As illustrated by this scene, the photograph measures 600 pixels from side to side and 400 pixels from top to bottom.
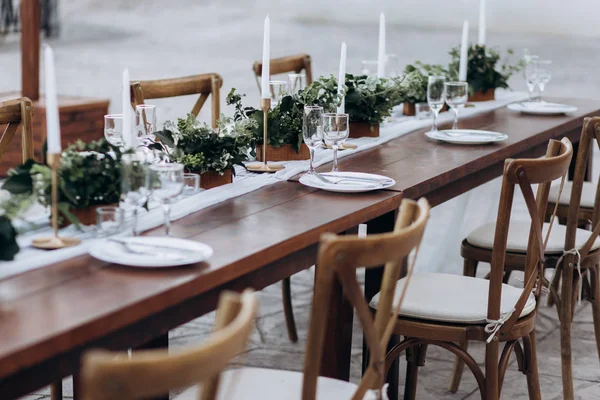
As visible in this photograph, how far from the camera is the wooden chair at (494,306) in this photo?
6.59ft

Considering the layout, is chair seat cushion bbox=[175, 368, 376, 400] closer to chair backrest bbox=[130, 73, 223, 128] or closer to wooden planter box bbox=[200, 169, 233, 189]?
wooden planter box bbox=[200, 169, 233, 189]

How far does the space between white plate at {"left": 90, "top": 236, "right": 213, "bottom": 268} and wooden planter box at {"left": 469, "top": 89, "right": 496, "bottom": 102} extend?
2.35 meters

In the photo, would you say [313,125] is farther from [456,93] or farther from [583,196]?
[583,196]

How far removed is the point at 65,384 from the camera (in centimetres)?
279

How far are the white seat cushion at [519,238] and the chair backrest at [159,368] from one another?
1736 millimetres

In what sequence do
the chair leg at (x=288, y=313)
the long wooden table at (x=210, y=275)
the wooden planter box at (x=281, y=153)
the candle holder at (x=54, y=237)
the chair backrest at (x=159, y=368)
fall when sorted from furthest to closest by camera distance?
the chair leg at (x=288, y=313) → the wooden planter box at (x=281, y=153) → the candle holder at (x=54, y=237) → the long wooden table at (x=210, y=275) → the chair backrest at (x=159, y=368)

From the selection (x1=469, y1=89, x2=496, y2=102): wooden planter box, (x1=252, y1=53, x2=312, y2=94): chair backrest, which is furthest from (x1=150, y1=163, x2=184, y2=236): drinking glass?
(x1=469, y1=89, x2=496, y2=102): wooden planter box

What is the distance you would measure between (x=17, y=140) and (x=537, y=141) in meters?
3.22

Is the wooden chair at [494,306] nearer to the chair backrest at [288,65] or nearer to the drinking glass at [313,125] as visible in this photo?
the drinking glass at [313,125]

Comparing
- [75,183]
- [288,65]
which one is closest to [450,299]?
[75,183]

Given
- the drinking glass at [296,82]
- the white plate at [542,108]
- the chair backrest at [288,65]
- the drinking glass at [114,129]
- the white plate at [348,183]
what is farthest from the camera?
the chair backrest at [288,65]

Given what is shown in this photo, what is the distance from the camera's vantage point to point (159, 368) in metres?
0.94

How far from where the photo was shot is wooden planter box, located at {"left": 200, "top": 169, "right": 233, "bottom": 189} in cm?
216

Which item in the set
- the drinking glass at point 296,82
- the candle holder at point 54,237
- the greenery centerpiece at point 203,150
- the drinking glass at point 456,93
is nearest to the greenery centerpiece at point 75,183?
the candle holder at point 54,237
